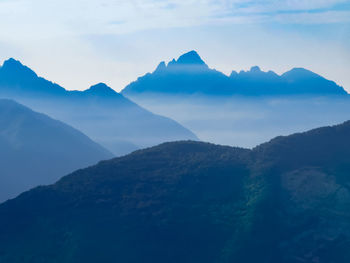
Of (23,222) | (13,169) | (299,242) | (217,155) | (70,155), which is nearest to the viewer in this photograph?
(299,242)

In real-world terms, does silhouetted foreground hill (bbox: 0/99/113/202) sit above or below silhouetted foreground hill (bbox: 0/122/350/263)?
above

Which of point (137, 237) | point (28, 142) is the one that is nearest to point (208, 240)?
point (137, 237)

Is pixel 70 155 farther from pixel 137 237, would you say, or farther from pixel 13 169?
pixel 137 237

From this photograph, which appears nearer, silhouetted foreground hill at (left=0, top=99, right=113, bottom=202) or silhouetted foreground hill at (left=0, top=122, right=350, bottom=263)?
silhouetted foreground hill at (left=0, top=122, right=350, bottom=263)

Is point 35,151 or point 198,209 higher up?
point 35,151
